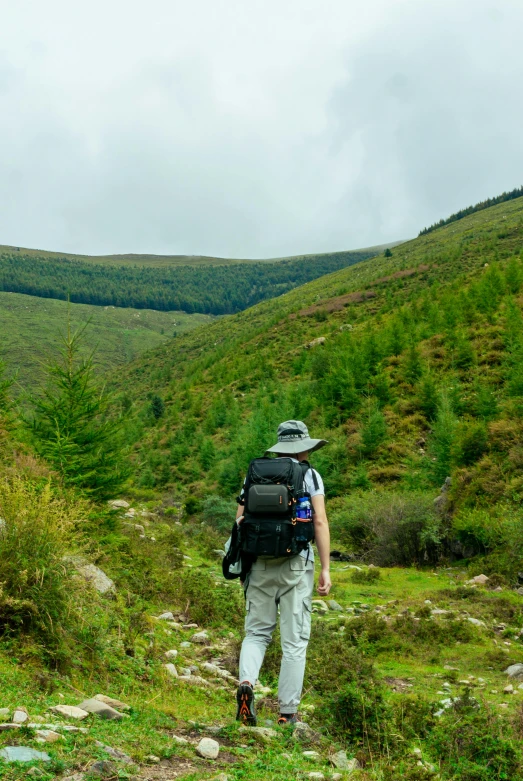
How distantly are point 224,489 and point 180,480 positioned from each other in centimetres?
647

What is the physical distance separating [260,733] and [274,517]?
1.47 m

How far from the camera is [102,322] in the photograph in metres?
172

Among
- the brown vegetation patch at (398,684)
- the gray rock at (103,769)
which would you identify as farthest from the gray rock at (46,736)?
the brown vegetation patch at (398,684)

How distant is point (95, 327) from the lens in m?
158

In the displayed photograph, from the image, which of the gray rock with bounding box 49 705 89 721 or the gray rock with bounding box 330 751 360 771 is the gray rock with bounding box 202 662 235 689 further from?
the gray rock with bounding box 49 705 89 721

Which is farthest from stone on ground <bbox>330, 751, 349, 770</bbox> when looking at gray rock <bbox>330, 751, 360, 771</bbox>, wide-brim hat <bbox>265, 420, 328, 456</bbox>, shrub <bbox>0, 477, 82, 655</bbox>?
shrub <bbox>0, 477, 82, 655</bbox>

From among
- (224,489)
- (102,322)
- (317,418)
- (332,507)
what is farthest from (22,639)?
A: (102,322)

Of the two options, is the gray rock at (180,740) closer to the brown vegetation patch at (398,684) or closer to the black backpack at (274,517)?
the black backpack at (274,517)

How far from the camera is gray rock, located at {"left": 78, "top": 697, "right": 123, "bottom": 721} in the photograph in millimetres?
4066

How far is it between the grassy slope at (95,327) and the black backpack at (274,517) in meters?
103

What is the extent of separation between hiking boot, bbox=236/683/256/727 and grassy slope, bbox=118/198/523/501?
42.5 ft

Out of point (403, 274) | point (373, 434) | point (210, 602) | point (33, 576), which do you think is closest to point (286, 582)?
point (33, 576)

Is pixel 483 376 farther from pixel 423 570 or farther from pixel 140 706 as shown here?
pixel 140 706

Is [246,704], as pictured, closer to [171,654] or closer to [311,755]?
[311,755]
